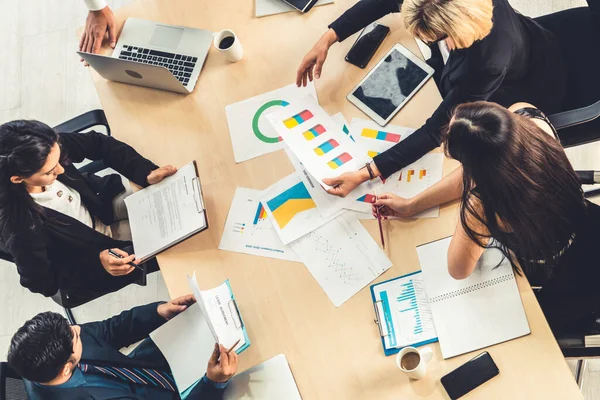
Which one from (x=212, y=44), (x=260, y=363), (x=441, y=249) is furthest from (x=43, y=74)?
(x=441, y=249)

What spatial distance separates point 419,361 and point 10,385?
43.4 inches

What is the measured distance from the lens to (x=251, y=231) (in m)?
1.74

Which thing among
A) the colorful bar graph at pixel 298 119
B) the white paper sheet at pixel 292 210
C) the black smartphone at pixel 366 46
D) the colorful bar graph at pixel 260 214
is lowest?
the colorful bar graph at pixel 260 214

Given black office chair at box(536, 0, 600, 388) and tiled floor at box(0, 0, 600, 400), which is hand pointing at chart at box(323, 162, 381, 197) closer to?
black office chair at box(536, 0, 600, 388)

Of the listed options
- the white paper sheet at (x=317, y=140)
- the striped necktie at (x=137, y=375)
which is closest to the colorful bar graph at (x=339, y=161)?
the white paper sheet at (x=317, y=140)

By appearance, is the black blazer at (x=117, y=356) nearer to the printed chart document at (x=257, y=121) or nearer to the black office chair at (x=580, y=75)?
the printed chart document at (x=257, y=121)

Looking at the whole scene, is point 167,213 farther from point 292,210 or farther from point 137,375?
point 137,375

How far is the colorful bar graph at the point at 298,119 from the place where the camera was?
70.7 inches

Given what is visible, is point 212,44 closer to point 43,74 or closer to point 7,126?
point 7,126

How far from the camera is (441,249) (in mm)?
1587

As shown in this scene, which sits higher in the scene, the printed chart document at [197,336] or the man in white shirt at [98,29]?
the man in white shirt at [98,29]

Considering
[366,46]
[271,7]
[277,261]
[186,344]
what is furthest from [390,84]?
[186,344]

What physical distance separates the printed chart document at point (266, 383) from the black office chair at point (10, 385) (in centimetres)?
57

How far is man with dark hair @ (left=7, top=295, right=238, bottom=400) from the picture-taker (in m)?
1.49
